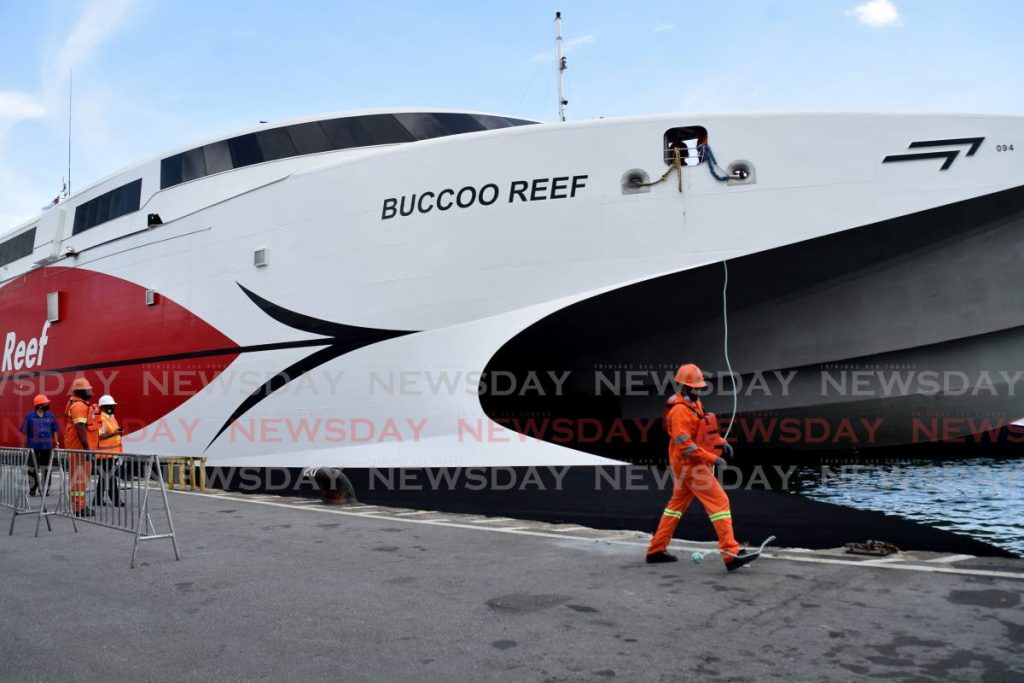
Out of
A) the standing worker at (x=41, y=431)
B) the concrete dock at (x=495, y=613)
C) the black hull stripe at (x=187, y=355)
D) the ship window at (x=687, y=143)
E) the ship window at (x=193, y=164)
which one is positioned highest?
the ship window at (x=193, y=164)

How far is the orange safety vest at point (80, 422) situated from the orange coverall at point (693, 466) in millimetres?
6877

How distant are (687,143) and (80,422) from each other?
787 cm

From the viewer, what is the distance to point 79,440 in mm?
8945

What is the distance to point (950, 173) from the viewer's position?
7906 mm

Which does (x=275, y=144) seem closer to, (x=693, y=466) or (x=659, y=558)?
(x=693, y=466)

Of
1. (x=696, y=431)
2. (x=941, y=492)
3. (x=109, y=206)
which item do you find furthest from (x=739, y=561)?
(x=109, y=206)

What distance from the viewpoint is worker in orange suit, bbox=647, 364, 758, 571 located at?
5523 millimetres

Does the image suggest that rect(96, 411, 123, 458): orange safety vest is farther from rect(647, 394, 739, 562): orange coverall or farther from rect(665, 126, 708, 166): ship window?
rect(665, 126, 708, 166): ship window

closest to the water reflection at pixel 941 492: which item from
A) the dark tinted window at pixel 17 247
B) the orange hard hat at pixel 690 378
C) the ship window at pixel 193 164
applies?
the orange hard hat at pixel 690 378

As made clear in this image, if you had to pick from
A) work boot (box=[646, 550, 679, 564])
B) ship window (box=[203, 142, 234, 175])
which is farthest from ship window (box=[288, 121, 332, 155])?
work boot (box=[646, 550, 679, 564])

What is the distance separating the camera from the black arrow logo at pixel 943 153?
7.84m

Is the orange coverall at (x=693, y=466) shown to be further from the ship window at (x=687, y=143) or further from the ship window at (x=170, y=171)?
the ship window at (x=170, y=171)

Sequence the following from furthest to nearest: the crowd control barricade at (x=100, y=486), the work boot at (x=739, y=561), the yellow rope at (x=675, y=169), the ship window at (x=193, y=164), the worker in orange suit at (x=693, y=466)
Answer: the ship window at (x=193, y=164) < the yellow rope at (x=675, y=169) < the crowd control barricade at (x=100, y=486) < the worker in orange suit at (x=693, y=466) < the work boot at (x=739, y=561)

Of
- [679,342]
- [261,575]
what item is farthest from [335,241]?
[261,575]
